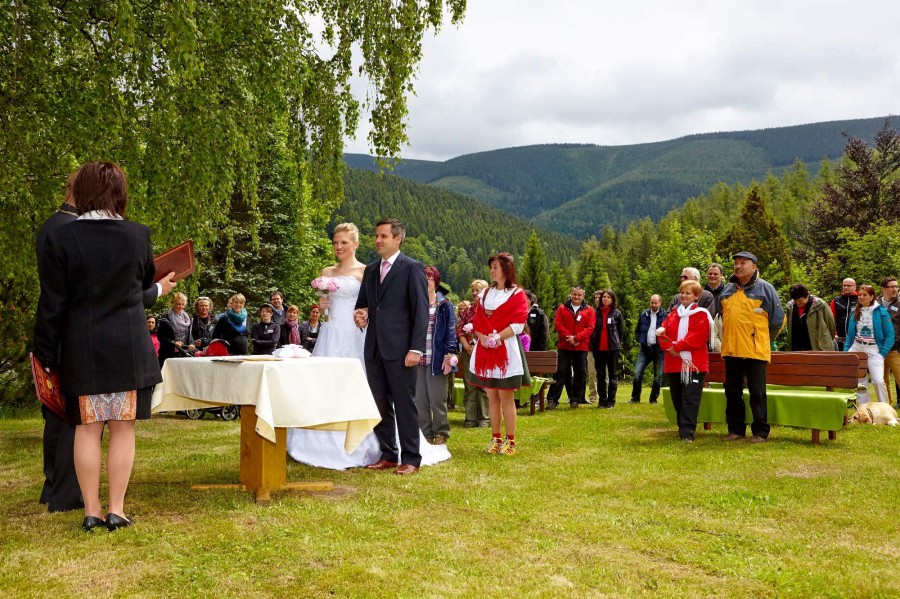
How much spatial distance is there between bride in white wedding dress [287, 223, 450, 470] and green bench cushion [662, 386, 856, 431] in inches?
160

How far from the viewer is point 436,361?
31.6ft

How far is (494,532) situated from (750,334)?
16.8ft

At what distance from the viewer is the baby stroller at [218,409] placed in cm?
1222

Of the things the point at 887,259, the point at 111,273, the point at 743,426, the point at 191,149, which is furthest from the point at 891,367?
the point at 887,259

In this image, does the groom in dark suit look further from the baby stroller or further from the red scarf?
the baby stroller

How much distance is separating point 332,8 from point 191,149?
303cm

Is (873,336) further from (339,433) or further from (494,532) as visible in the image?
(494,532)

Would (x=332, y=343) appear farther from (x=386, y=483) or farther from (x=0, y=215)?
(x=0, y=215)

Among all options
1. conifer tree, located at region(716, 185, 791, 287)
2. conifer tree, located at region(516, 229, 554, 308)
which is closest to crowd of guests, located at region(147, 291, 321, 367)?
conifer tree, located at region(716, 185, 791, 287)

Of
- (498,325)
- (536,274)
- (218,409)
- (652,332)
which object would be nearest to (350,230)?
(498,325)

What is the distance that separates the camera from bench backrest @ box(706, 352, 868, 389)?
9375 mm

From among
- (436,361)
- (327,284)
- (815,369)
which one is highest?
(327,284)

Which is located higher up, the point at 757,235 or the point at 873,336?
the point at 757,235

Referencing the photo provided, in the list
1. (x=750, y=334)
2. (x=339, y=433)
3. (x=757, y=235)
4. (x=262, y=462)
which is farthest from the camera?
(x=757, y=235)
